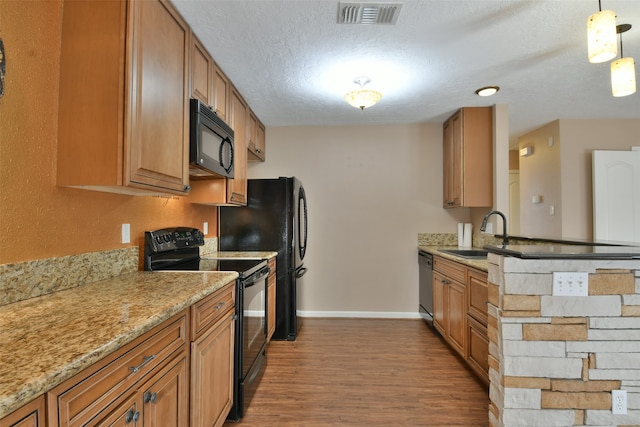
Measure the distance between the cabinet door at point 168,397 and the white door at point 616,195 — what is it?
4402mm

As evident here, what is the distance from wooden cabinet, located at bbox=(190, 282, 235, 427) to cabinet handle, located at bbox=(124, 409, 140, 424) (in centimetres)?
39

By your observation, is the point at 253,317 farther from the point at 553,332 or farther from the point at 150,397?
the point at 553,332

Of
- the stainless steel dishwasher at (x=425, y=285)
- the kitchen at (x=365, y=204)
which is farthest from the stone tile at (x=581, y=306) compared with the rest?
Result: the kitchen at (x=365, y=204)

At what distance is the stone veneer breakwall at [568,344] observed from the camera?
58.9 inches

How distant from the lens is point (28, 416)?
0.64 metres

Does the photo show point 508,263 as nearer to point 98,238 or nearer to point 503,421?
point 503,421

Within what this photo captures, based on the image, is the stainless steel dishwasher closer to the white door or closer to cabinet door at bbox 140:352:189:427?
the white door

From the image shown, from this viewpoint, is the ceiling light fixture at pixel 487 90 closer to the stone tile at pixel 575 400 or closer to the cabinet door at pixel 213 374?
the stone tile at pixel 575 400

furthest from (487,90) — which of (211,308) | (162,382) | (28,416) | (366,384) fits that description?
(28,416)

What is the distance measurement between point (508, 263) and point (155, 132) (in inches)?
71.2

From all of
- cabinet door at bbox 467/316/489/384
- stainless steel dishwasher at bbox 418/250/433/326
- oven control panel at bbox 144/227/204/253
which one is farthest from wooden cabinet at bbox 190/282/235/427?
stainless steel dishwasher at bbox 418/250/433/326

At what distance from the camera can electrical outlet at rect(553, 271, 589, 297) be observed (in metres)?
1.50

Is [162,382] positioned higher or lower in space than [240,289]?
lower

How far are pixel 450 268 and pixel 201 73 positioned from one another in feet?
8.31
